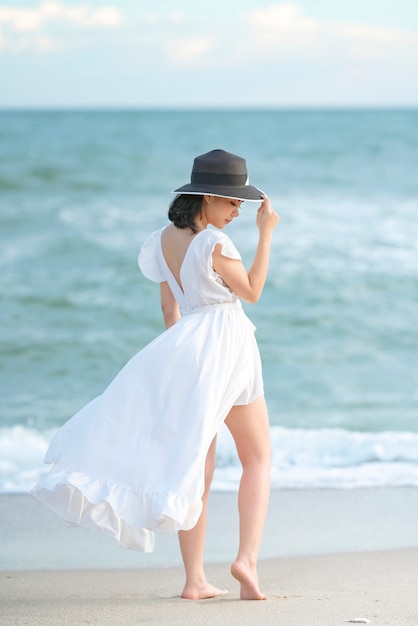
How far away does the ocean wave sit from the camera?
4.98 metres

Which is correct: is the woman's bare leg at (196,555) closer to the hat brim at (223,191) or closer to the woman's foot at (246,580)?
the woman's foot at (246,580)

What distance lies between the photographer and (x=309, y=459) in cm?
557

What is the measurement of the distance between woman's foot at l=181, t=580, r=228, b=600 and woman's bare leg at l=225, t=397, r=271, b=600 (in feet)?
0.40

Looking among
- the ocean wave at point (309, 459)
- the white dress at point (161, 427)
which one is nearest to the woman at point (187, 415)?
the white dress at point (161, 427)

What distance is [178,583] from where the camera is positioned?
11.4 ft

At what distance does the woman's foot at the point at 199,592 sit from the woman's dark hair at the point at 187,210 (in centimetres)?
117

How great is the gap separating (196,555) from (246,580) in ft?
0.69

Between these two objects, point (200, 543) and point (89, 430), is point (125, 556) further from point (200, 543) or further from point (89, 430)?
point (89, 430)

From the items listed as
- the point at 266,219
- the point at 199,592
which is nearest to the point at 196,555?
the point at 199,592

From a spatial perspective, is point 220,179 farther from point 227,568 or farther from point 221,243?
point 227,568

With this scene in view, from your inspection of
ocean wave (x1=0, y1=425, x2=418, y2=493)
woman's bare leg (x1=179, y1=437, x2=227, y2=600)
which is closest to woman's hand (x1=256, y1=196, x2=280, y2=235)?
woman's bare leg (x1=179, y1=437, x2=227, y2=600)

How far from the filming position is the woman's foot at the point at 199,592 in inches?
124

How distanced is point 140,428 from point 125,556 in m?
1.14

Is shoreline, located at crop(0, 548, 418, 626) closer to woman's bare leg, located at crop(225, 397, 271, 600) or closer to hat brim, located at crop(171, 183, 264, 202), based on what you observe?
woman's bare leg, located at crop(225, 397, 271, 600)
